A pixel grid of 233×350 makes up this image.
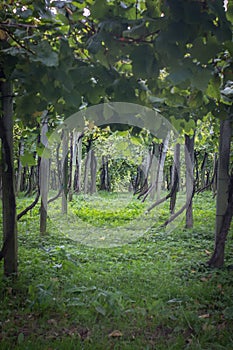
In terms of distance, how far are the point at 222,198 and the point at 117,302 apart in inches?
89.2

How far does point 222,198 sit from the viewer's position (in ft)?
16.6

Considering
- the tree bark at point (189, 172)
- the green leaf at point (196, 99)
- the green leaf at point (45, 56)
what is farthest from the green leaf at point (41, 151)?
the tree bark at point (189, 172)

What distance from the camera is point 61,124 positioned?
4.74 meters

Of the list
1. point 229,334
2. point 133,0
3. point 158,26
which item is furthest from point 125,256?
point 158,26

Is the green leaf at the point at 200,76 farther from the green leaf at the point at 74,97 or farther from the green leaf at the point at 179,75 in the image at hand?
the green leaf at the point at 74,97

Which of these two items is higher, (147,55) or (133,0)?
(133,0)

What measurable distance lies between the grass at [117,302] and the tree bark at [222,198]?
0.22 metres

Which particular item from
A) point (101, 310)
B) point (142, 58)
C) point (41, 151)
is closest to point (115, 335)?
point (101, 310)

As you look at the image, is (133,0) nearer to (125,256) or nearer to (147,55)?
(147,55)

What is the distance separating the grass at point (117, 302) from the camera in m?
2.88

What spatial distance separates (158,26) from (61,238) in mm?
5988

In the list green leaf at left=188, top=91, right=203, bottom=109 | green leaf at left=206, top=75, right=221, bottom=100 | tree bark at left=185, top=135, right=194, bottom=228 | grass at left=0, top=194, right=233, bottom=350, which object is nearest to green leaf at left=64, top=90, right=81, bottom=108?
green leaf at left=206, top=75, right=221, bottom=100

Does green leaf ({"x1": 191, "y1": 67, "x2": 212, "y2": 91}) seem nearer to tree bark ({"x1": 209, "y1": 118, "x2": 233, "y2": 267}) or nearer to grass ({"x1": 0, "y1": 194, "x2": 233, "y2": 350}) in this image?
grass ({"x1": 0, "y1": 194, "x2": 233, "y2": 350})

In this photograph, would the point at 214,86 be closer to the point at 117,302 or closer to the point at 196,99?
the point at 196,99
